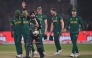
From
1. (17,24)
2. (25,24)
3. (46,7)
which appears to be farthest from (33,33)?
(46,7)

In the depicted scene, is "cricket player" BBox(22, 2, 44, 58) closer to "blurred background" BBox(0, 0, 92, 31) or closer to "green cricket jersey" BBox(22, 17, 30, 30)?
"green cricket jersey" BBox(22, 17, 30, 30)

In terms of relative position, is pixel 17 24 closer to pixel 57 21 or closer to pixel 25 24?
pixel 25 24

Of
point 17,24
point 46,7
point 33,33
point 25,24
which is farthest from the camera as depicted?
point 46,7

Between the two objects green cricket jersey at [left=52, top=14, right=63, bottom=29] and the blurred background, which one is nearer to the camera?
green cricket jersey at [left=52, top=14, right=63, bottom=29]

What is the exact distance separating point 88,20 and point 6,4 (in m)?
6.68

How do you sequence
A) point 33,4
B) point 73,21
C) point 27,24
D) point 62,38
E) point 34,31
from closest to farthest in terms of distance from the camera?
1. point 34,31
2. point 27,24
3. point 73,21
4. point 62,38
5. point 33,4

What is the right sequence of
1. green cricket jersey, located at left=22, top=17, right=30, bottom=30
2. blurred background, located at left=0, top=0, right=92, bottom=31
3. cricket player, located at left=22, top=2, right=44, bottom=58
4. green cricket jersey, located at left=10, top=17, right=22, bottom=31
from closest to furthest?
1. cricket player, located at left=22, top=2, right=44, bottom=58
2. green cricket jersey, located at left=22, top=17, right=30, bottom=30
3. green cricket jersey, located at left=10, top=17, right=22, bottom=31
4. blurred background, located at left=0, top=0, right=92, bottom=31

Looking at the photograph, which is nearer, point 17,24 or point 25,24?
point 25,24

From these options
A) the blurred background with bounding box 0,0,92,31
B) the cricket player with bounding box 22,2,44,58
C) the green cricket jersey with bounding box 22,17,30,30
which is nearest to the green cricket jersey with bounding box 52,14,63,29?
the green cricket jersey with bounding box 22,17,30,30

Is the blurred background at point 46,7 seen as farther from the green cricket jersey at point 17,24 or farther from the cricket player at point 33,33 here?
the cricket player at point 33,33

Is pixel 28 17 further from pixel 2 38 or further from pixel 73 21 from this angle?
pixel 2 38

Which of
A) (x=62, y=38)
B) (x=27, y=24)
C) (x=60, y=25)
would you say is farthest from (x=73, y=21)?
(x=62, y=38)

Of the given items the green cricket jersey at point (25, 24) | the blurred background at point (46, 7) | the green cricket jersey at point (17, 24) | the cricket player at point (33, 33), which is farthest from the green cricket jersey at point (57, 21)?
the blurred background at point (46, 7)

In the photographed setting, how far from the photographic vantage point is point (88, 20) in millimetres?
28172
